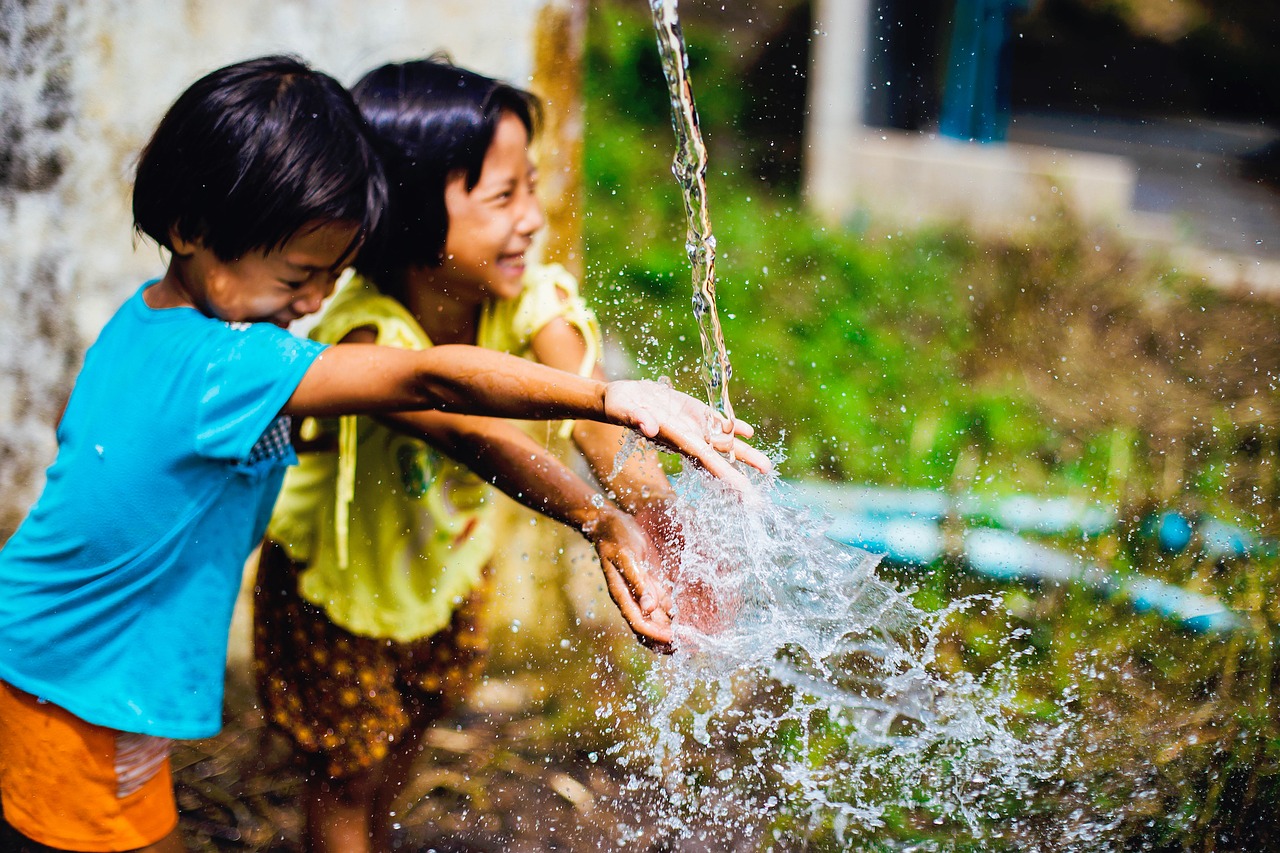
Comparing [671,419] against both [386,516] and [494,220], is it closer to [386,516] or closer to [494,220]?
[494,220]

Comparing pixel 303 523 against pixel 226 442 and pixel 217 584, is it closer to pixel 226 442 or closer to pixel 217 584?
pixel 217 584

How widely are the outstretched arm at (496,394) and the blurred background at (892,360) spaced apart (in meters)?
1.18

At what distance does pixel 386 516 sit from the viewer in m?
2.11

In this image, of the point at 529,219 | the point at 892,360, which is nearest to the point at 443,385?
the point at 529,219

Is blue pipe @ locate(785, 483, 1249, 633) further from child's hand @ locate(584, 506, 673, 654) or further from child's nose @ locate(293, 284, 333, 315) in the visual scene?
child's nose @ locate(293, 284, 333, 315)

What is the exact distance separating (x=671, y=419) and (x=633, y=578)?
1.26ft

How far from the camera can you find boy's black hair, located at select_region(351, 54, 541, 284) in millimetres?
1977

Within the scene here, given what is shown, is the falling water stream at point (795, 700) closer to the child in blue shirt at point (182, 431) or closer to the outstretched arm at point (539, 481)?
the outstretched arm at point (539, 481)

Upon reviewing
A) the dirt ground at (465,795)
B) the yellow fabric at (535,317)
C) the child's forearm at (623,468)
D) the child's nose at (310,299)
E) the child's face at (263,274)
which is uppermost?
the child's face at (263,274)

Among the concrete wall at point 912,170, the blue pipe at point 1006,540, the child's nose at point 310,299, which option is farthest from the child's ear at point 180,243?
the concrete wall at point 912,170

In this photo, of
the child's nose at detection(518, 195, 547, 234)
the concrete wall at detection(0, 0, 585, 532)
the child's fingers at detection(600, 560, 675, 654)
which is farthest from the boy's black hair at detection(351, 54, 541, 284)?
the concrete wall at detection(0, 0, 585, 532)

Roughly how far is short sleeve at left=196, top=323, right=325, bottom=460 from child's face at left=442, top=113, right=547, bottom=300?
1.54ft

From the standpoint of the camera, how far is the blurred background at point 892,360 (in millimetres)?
2516

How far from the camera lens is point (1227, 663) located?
2.53 m
